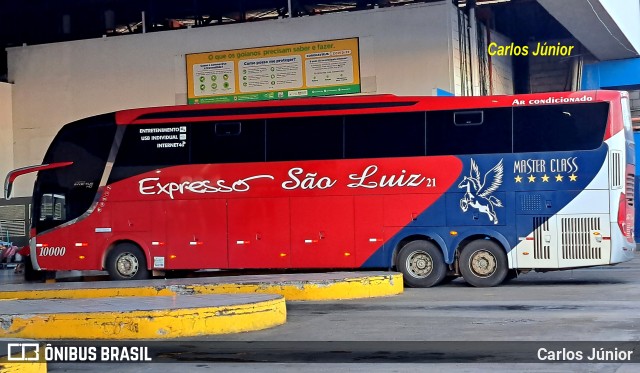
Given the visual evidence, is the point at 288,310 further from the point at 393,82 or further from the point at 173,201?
the point at 393,82

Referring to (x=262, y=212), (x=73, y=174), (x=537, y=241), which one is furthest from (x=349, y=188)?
(x=73, y=174)

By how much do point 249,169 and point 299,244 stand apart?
1.77 metres

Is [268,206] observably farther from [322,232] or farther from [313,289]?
[313,289]

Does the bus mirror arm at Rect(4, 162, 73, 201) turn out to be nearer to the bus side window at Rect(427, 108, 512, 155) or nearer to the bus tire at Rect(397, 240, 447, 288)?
the bus tire at Rect(397, 240, 447, 288)

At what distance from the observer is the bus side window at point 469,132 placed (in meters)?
18.0

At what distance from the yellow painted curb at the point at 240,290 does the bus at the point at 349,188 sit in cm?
302

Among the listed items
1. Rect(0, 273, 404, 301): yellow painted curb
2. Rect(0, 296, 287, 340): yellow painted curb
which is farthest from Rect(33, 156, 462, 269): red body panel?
Rect(0, 296, 287, 340): yellow painted curb

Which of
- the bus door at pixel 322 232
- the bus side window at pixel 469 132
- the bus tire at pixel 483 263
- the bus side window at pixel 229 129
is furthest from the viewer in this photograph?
the bus side window at pixel 229 129

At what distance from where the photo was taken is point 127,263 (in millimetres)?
19953

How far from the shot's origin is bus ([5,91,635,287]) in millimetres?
17562

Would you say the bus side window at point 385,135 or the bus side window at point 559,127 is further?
the bus side window at point 385,135

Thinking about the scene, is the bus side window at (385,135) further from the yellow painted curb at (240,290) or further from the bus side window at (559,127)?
the yellow painted curb at (240,290)

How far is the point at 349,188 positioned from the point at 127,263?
195 inches

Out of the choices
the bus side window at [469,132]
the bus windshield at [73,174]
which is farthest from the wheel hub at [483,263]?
the bus windshield at [73,174]
